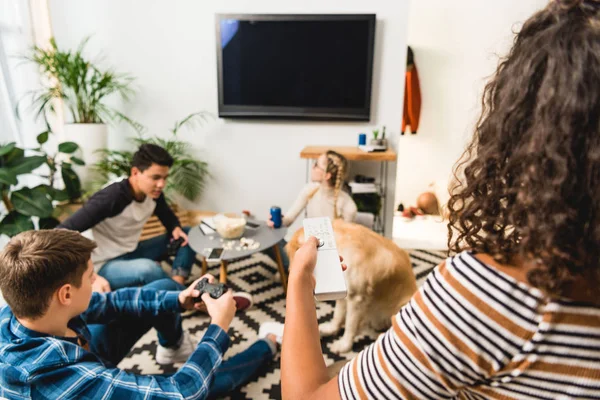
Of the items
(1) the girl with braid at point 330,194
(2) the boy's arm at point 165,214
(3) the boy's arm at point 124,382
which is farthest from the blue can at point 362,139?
(3) the boy's arm at point 124,382

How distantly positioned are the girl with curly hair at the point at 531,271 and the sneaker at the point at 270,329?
1519 millimetres

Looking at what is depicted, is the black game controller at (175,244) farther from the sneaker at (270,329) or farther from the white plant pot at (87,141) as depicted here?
the white plant pot at (87,141)

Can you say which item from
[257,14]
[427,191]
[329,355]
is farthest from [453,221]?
[427,191]

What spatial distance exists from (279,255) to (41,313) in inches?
58.8

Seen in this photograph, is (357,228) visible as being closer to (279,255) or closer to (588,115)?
(279,255)

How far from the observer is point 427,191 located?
13.5 feet

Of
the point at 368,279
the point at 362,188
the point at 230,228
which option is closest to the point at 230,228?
the point at 230,228

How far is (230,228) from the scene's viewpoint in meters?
2.07

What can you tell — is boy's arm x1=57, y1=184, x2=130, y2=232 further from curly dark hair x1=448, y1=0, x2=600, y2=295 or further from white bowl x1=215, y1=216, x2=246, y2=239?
curly dark hair x1=448, y1=0, x2=600, y2=295

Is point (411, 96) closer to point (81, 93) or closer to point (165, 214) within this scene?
point (165, 214)

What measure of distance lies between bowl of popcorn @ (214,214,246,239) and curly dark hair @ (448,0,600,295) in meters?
1.74

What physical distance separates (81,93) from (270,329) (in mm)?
2381

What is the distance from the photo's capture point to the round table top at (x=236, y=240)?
196 cm

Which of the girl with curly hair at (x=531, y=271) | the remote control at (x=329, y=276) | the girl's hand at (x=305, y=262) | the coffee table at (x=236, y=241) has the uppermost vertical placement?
the girl with curly hair at (x=531, y=271)
